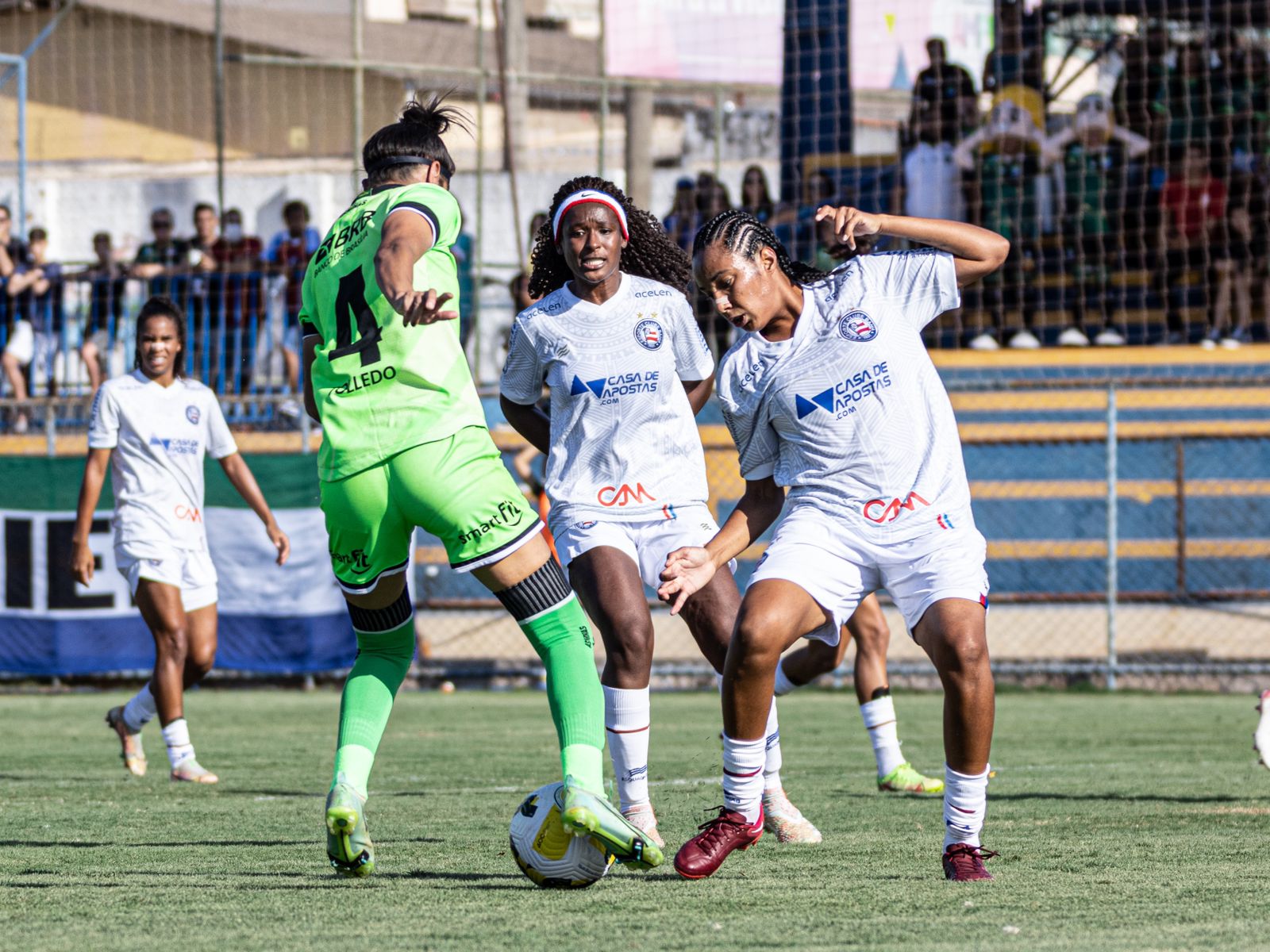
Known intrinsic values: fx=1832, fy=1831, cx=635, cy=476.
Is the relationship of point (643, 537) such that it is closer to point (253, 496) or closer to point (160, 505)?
point (253, 496)

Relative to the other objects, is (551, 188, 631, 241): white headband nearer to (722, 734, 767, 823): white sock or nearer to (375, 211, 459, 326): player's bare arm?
(375, 211, 459, 326): player's bare arm

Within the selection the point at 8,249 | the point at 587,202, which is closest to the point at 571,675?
the point at 587,202

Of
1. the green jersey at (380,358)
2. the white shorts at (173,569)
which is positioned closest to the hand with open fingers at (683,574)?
the green jersey at (380,358)

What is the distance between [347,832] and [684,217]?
47.3ft

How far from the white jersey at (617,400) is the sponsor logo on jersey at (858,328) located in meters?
1.01

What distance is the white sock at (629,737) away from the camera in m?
5.99

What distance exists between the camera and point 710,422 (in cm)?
1778

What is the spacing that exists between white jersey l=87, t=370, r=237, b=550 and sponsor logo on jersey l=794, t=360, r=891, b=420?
15.8ft

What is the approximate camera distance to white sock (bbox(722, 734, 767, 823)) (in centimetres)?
545

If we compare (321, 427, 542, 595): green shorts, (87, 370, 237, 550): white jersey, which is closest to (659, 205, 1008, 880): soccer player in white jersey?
(321, 427, 542, 595): green shorts

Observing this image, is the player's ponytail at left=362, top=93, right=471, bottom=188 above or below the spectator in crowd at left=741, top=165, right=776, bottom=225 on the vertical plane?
below

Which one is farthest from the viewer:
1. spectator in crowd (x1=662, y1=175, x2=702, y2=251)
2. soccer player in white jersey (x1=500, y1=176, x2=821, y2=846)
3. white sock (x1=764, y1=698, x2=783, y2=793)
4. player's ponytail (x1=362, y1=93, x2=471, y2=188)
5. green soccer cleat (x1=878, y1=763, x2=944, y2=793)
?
spectator in crowd (x1=662, y1=175, x2=702, y2=251)

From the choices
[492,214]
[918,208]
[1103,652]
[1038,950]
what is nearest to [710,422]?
[918,208]

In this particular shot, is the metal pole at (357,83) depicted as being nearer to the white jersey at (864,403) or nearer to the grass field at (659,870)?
the grass field at (659,870)
